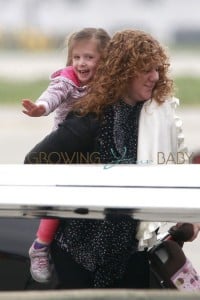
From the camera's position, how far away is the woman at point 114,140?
342 cm

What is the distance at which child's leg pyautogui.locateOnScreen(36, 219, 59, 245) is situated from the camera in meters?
3.42

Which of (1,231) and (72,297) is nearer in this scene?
(72,297)

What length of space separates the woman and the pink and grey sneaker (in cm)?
4

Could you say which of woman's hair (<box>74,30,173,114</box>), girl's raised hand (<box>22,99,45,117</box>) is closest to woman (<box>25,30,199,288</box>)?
woman's hair (<box>74,30,173,114</box>)

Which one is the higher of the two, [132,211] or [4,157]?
[132,211]

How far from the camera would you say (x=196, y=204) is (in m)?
2.75

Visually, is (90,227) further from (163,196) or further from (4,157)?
(4,157)

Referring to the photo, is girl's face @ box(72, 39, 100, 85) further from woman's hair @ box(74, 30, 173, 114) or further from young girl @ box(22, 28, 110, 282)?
woman's hair @ box(74, 30, 173, 114)

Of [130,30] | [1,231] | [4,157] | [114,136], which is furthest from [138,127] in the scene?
[4,157]

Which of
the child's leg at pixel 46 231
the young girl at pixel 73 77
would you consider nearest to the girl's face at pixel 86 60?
the young girl at pixel 73 77

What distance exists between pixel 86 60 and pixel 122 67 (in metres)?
0.24

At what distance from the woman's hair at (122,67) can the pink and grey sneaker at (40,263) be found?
1.44ft

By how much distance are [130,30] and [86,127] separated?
384mm

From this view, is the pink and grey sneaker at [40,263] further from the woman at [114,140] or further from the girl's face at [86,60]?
the girl's face at [86,60]
